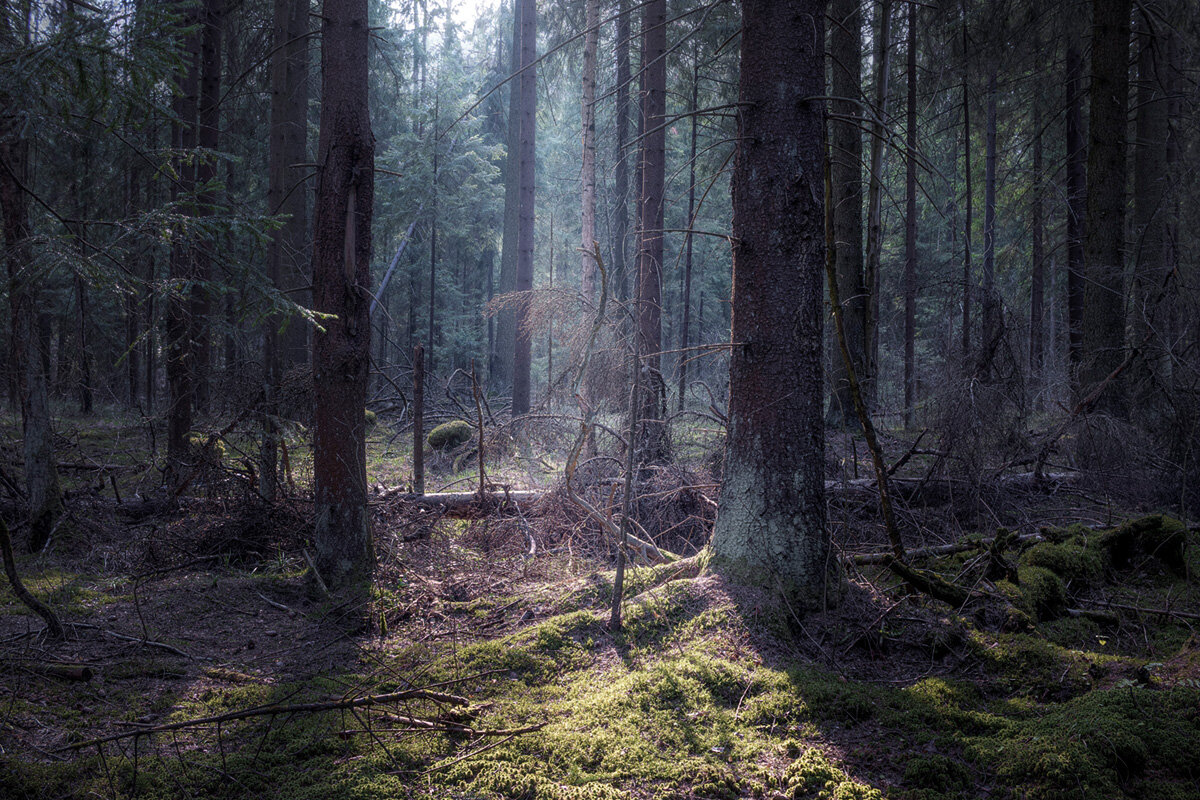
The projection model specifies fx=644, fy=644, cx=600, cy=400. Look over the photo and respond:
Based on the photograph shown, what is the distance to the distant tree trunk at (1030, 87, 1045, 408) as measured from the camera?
8656 millimetres

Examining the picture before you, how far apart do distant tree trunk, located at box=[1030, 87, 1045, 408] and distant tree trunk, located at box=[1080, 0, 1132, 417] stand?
0.55 m

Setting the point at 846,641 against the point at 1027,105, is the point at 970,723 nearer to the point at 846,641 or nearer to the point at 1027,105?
the point at 846,641

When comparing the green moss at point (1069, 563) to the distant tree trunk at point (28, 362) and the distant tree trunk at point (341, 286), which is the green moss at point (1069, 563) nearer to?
the distant tree trunk at point (341, 286)

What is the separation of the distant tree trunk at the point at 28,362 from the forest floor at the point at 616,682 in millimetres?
721

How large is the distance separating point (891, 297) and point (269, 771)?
809 inches

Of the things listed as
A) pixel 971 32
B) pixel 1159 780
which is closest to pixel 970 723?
pixel 1159 780

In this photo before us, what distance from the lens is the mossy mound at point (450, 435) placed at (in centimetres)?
1259

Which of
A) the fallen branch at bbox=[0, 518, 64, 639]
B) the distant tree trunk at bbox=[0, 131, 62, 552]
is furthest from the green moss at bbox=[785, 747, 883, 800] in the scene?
the distant tree trunk at bbox=[0, 131, 62, 552]

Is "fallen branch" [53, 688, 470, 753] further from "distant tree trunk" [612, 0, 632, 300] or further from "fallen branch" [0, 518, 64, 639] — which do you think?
"distant tree trunk" [612, 0, 632, 300]

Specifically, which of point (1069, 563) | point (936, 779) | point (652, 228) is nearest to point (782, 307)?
point (936, 779)

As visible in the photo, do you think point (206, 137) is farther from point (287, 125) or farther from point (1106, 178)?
point (1106, 178)

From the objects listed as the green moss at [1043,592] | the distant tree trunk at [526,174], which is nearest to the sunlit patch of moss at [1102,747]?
the green moss at [1043,592]

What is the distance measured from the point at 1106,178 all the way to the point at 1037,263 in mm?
7113

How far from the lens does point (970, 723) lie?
10.0ft
